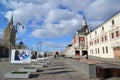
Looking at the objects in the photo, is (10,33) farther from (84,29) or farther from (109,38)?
(84,29)

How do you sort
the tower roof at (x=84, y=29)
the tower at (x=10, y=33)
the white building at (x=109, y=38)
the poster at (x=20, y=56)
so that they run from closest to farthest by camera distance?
the poster at (x=20, y=56), the tower at (x=10, y=33), the white building at (x=109, y=38), the tower roof at (x=84, y=29)

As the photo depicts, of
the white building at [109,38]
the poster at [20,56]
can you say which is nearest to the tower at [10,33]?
the poster at [20,56]

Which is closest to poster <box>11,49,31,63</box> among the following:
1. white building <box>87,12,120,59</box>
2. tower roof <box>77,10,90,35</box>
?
white building <box>87,12,120,59</box>

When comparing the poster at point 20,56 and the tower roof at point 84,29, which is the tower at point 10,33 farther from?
the tower roof at point 84,29

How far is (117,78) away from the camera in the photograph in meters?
12.7

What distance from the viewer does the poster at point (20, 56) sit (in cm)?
1719

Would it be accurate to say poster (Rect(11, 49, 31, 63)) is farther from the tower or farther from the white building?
the white building

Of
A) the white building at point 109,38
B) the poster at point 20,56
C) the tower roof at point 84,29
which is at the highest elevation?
the tower roof at point 84,29

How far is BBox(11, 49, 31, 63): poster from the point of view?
17.2 metres

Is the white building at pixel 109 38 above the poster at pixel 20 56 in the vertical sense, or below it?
above

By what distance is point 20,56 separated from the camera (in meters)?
17.3

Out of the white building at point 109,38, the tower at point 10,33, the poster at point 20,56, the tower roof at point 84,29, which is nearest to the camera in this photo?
the poster at point 20,56

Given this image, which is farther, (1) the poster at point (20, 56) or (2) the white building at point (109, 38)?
(2) the white building at point (109, 38)

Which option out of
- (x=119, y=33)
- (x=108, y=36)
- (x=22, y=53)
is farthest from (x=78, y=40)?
(x=22, y=53)
